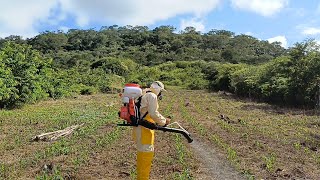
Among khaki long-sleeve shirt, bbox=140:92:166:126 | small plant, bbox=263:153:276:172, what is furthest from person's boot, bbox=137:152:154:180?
small plant, bbox=263:153:276:172

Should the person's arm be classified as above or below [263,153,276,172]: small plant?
above

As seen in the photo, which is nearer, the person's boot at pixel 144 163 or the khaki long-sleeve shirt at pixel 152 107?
the khaki long-sleeve shirt at pixel 152 107

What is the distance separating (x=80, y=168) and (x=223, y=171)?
11.3 ft

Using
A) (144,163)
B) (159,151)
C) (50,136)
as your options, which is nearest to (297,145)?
(159,151)

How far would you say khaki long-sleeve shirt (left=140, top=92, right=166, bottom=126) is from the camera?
20.3ft

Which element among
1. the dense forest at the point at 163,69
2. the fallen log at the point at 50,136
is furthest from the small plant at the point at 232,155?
the dense forest at the point at 163,69

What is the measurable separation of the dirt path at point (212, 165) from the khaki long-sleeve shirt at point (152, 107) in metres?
3.00

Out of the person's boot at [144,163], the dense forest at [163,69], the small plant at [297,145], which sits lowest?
the small plant at [297,145]

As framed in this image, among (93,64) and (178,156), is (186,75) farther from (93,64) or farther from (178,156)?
(178,156)

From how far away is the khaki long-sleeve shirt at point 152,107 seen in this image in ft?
20.3

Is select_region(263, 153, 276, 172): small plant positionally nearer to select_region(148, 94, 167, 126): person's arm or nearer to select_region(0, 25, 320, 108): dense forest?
select_region(148, 94, 167, 126): person's arm

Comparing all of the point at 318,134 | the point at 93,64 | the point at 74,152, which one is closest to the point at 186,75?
the point at 93,64

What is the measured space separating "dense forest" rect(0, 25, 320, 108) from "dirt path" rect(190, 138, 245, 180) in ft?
49.2

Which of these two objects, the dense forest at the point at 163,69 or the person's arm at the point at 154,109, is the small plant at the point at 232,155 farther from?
the dense forest at the point at 163,69
